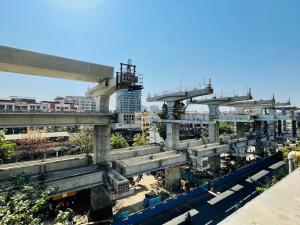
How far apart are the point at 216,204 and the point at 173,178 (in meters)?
6.68

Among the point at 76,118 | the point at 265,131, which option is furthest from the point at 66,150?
the point at 265,131

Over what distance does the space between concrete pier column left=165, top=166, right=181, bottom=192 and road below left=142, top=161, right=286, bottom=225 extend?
413 centimetres

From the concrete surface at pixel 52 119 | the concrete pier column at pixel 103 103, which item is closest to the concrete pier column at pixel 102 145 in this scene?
the concrete surface at pixel 52 119

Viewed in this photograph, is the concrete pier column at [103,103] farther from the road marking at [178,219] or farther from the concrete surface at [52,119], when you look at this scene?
the road marking at [178,219]

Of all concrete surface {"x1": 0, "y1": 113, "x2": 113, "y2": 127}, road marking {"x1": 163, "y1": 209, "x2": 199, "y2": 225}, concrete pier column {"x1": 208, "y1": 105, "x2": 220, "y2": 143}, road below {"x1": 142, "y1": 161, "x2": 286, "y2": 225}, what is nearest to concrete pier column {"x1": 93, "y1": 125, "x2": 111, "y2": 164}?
concrete surface {"x1": 0, "y1": 113, "x2": 113, "y2": 127}

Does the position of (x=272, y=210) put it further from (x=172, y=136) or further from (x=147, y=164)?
(x=172, y=136)

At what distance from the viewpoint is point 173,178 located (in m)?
27.7

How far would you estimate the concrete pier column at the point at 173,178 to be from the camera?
27.6m

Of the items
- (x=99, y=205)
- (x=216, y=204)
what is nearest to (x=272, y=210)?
(x=99, y=205)

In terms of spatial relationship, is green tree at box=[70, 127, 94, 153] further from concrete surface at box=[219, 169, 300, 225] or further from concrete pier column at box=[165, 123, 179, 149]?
concrete surface at box=[219, 169, 300, 225]

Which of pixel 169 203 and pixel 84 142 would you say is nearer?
pixel 169 203

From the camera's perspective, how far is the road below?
2005 cm

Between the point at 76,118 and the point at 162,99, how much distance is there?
51.8ft

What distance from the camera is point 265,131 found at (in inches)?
1913
